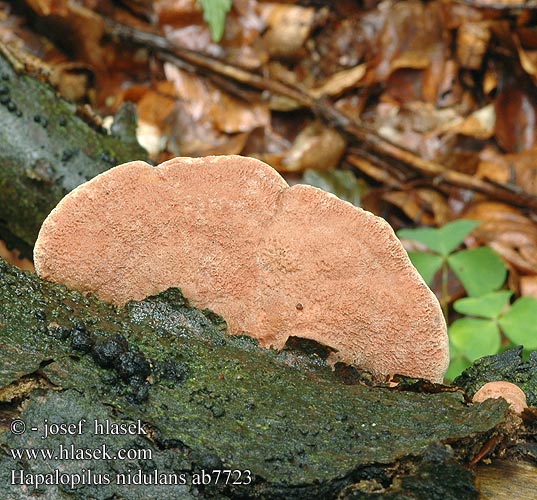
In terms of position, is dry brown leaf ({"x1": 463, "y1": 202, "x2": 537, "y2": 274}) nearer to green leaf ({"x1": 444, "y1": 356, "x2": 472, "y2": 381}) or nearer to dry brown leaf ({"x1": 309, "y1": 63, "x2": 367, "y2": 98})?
green leaf ({"x1": 444, "y1": 356, "x2": 472, "y2": 381})

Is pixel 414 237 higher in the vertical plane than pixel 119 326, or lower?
lower

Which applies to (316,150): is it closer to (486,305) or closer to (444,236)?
(444,236)

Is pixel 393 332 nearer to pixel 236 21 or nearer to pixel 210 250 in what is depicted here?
pixel 210 250

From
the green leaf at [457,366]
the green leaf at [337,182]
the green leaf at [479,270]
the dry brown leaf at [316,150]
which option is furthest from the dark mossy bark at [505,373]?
the dry brown leaf at [316,150]

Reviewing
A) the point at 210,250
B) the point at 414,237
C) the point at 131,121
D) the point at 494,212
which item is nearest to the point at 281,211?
the point at 210,250

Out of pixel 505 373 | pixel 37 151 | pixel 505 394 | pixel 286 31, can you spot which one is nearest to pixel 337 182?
pixel 286 31

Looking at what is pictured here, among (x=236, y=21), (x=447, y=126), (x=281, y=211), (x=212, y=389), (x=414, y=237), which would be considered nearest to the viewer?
(x=212, y=389)

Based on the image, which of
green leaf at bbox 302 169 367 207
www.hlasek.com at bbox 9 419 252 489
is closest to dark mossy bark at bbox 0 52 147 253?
www.hlasek.com at bbox 9 419 252 489
